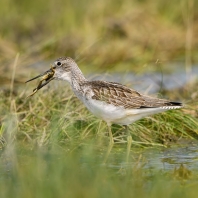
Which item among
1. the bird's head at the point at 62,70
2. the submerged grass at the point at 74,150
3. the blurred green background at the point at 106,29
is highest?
the blurred green background at the point at 106,29

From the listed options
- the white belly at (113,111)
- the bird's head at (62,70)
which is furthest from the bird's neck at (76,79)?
the white belly at (113,111)

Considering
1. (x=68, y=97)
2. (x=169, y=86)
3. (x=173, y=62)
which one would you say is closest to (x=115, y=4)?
(x=173, y=62)

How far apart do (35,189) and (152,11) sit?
10.6 meters

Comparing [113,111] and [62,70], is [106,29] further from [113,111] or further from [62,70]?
[113,111]

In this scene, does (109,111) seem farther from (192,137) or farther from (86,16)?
(86,16)

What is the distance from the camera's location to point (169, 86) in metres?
12.9

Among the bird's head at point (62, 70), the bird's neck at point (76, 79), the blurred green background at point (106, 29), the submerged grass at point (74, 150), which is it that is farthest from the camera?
the blurred green background at point (106, 29)

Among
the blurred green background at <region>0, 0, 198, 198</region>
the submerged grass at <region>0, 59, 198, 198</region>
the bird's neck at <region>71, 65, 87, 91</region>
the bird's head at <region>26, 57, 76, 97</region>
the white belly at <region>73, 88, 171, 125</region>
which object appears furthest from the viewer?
the bird's head at <region>26, 57, 76, 97</region>

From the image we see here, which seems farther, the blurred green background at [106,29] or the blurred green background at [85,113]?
the blurred green background at [106,29]

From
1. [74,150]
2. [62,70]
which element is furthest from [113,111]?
[62,70]

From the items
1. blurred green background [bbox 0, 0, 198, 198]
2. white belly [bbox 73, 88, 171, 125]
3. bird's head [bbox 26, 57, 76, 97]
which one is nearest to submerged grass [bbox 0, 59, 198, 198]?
blurred green background [bbox 0, 0, 198, 198]

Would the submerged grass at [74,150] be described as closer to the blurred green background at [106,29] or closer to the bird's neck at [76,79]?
the bird's neck at [76,79]

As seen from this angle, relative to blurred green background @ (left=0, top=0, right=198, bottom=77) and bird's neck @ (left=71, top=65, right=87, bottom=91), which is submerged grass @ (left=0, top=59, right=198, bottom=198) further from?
blurred green background @ (left=0, top=0, right=198, bottom=77)

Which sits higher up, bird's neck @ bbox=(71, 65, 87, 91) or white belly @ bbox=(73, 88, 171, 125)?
bird's neck @ bbox=(71, 65, 87, 91)
